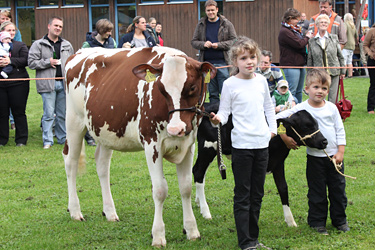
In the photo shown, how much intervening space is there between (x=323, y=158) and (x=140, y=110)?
185 centimetres

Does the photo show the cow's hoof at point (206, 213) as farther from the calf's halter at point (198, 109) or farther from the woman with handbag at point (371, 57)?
the woman with handbag at point (371, 57)

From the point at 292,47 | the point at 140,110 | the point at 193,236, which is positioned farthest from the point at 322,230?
the point at 292,47

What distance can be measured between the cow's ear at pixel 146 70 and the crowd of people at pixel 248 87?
0.64 meters

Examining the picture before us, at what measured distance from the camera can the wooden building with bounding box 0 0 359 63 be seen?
26.0m

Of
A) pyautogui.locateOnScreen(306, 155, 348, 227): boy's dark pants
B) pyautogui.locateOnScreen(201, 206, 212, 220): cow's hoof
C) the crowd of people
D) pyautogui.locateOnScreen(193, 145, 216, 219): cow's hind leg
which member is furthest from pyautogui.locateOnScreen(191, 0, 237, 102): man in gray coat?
pyautogui.locateOnScreen(306, 155, 348, 227): boy's dark pants

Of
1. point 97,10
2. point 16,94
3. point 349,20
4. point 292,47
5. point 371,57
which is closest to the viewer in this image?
point 16,94

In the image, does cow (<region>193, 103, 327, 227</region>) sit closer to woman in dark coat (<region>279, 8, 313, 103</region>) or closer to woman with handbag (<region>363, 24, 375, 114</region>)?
woman in dark coat (<region>279, 8, 313, 103</region>)

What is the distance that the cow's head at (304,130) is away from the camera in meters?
5.18

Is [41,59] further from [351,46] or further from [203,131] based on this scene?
[351,46]

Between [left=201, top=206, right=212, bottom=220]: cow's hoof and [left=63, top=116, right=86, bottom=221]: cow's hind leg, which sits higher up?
[left=63, top=116, right=86, bottom=221]: cow's hind leg

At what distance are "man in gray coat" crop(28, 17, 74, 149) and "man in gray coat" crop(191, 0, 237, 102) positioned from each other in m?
2.57

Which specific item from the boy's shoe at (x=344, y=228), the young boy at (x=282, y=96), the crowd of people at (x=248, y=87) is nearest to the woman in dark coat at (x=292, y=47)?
the crowd of people at (x=248, y=87)

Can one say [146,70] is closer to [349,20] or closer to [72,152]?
[72,152]

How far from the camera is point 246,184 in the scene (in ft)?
15.9
